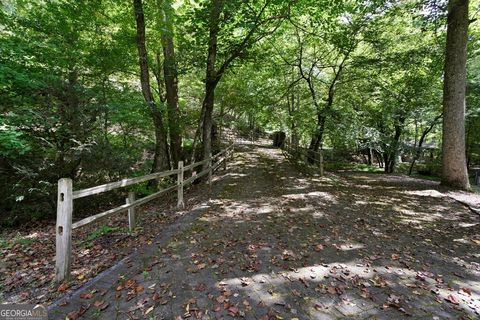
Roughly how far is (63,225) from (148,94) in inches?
282

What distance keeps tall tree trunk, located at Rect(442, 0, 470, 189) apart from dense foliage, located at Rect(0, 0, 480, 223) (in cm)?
86

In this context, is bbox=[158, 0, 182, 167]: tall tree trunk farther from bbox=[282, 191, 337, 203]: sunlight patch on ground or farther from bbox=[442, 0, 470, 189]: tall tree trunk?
bbox=[442, 0, 470, 189]: tall tree trunk

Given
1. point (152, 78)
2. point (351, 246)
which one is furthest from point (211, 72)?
point (152, 78)

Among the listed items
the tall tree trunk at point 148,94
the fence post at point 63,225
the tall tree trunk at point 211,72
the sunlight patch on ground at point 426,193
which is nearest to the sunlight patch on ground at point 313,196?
the sunlight patch on ground at point 426,193

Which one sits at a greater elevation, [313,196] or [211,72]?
[211,72]

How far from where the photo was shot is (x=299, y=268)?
3.57m

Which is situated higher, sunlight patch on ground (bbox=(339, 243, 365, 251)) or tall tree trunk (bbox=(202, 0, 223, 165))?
tall tree trunk (bbox=(202, 0, 223, 165))

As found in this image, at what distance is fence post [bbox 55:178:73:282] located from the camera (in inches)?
118

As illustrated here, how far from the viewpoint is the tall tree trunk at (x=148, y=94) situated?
859 centimetres

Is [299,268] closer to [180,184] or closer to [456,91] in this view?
[180,184]

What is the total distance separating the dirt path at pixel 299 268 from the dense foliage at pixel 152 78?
3.81 metres

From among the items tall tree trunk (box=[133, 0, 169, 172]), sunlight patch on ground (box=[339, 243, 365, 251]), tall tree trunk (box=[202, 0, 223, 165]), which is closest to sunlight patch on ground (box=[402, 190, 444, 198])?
sunlight patch on ground (box=[339, 243, 365, 251])

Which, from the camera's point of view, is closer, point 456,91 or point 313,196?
point 313,196

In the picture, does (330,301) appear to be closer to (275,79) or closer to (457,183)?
(457,183)
